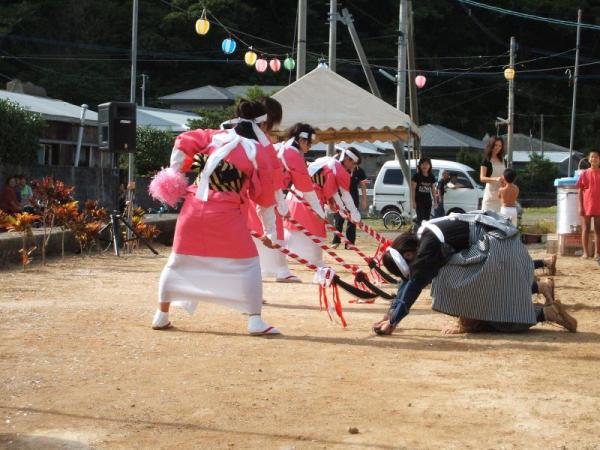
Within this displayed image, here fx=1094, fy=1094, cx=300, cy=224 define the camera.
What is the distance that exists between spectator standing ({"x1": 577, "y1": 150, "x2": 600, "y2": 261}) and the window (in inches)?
491

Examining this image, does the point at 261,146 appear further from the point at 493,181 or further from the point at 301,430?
the point at 493,181

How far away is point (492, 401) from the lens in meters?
5.36

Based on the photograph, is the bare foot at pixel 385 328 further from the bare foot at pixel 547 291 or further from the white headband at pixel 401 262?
the bare foot at pixel 547 291

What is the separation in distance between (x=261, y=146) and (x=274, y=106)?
0.79m

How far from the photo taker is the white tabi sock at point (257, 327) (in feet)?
25.3

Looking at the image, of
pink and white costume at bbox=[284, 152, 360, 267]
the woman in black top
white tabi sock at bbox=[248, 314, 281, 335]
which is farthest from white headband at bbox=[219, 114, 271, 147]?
the woman in black top

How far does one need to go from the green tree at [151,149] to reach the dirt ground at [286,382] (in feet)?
83.5

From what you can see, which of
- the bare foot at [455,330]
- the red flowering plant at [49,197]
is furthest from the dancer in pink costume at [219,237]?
the red flowering plant at [49,197]

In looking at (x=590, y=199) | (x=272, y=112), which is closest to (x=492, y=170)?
(x=590, y=199)

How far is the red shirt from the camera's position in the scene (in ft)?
→ 49.5

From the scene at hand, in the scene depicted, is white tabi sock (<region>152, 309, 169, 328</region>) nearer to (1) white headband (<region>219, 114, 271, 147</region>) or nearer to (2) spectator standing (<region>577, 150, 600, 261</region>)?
(1) white headband (<region>219, 114, 271, 147</region>)

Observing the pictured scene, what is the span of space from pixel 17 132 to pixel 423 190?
11.5 metres

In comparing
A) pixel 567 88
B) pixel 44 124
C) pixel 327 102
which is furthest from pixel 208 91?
pixel 327 102

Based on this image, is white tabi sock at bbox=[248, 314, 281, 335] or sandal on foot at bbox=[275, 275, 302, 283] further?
sandal on foot at bbox=[275, 275, 302, 283]
